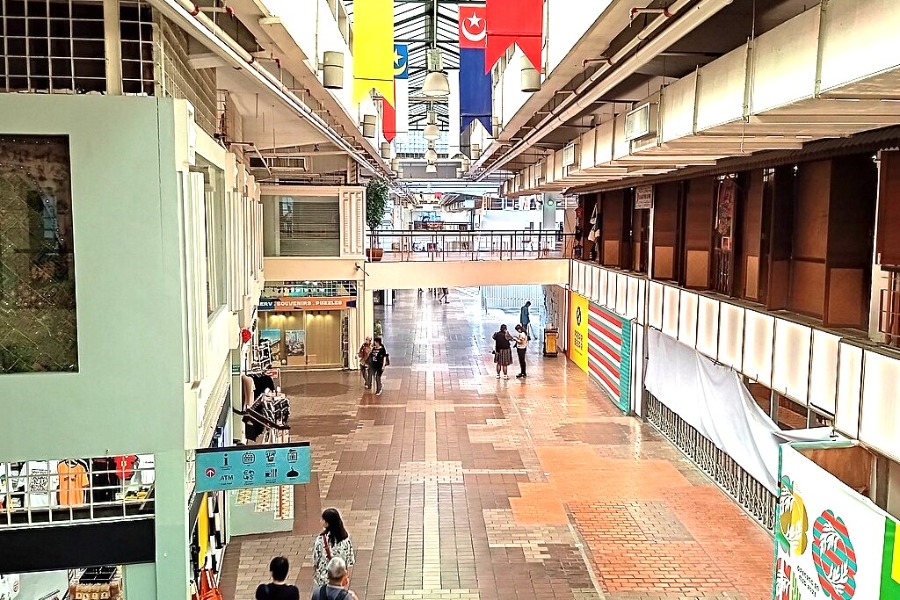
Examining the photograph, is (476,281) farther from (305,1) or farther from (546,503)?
(305,1)

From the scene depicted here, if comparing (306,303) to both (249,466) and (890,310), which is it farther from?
(890,310)

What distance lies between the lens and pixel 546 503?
10.3m

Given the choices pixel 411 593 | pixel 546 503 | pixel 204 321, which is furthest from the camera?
pixel 546 503

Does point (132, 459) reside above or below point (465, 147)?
below

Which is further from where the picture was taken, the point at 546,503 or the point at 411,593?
the point at 546,503

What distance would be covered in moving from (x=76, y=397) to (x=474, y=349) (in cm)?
1829

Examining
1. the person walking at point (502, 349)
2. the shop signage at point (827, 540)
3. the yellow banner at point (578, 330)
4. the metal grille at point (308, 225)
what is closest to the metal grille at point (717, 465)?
Answer: the shop signage at point (827, 540)

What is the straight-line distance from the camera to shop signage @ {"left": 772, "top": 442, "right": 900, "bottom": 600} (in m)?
5.02

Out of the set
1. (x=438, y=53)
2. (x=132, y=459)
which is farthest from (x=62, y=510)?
(x=438, y=53)

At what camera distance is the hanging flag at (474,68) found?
14.1 m

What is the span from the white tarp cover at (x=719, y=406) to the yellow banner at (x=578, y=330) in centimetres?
A: 518

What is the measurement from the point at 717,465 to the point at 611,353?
18.5 feet

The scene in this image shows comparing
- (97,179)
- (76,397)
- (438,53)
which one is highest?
(438,53)

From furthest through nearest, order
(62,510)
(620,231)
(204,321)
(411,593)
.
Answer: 1. (620,231)
2. (411,593)
3. (204,321)
4. (62,510)
